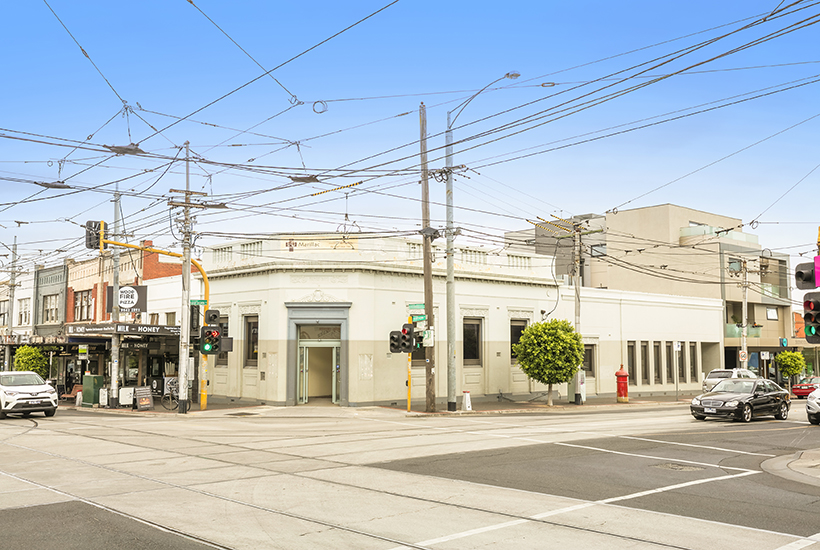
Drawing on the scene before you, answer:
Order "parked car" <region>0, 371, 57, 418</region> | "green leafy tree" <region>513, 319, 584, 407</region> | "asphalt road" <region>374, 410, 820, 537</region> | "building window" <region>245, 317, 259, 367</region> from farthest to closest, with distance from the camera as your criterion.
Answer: "building window" <region>245, 317, 259, 367</region>, "green leafy tree" <region>513, 319, 584, 407</region>, "parked car" <region>0, 371, 57, 418</region>, "asphalt road" <region>374, 410, 820, 537</region>

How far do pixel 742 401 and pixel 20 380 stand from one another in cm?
2534

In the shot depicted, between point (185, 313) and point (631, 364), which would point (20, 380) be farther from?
point (631, 364)

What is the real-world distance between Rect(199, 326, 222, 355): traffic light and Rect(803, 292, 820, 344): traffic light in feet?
65.1

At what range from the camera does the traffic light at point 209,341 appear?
2742 cm

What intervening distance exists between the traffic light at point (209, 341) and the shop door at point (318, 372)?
14.2 feet

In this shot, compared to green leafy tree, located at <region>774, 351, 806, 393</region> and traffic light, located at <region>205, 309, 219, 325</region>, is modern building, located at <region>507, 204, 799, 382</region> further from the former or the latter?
traffic light, located at <region>205, 309, 219, 325</region>

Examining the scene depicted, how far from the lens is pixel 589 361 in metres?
40.1

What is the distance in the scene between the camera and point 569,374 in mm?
32562

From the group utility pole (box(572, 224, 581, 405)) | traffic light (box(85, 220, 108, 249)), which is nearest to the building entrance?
traffic light (box(85, 220, 108, 249))

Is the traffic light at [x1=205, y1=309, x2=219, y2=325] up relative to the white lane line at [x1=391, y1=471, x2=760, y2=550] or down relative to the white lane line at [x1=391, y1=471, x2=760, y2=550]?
up

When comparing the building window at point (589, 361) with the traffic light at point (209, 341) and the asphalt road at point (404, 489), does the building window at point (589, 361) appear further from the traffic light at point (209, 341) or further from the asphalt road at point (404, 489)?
the traffic light at point (209, 341)

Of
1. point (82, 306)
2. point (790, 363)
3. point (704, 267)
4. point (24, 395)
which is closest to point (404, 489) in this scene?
point (24, 395)

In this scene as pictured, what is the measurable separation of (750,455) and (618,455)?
297 centimetres

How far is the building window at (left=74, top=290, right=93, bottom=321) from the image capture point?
4588 centimetres
